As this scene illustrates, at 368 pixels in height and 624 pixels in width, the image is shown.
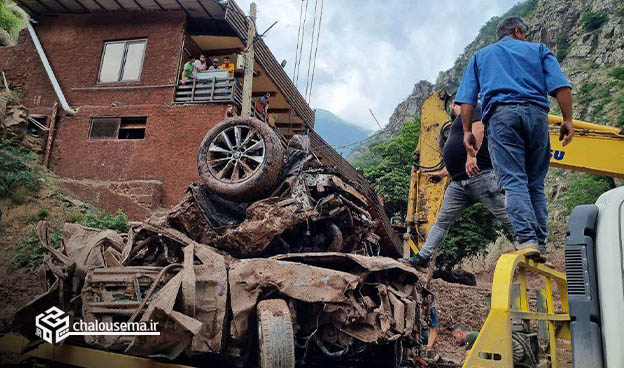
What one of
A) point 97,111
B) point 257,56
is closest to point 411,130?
point 257,56

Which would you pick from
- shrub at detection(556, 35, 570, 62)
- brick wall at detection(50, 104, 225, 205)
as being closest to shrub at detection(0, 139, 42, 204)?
brick wall at detection(50, 104, 225, 205)

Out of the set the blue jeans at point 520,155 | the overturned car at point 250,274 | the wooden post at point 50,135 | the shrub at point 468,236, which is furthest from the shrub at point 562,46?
the blue jeans at point 520,155

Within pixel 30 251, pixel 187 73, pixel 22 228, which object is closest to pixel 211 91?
pixel 187 73

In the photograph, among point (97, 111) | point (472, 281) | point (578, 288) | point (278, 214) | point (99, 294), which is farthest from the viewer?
point (472, 281)

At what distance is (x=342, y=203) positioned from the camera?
5.63 metres

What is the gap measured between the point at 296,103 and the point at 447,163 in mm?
14164

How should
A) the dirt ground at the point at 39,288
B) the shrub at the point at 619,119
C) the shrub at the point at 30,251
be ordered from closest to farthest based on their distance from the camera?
1. the dirt ground at the point at 39,288
2. the shrub at the point at 30,251
3. the shrub at the point at 619,119

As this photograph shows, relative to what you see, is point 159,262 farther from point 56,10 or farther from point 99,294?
point 56,10

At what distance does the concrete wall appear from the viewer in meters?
12.2

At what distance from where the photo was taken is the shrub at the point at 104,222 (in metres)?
9.91

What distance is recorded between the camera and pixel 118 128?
12914 millimetres

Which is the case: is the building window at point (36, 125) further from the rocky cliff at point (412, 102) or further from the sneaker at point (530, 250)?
the rocky cliff at point (412, 102)

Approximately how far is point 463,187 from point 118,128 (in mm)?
11744

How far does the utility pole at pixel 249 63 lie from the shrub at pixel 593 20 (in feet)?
125
